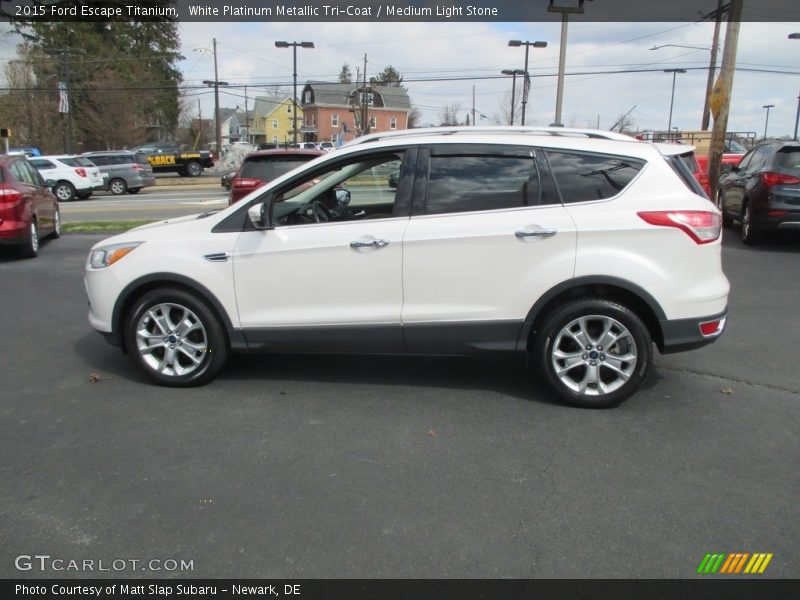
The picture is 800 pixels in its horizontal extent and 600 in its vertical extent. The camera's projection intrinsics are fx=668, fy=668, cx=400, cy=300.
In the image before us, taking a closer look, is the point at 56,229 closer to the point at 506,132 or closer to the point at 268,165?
the point at 268,165

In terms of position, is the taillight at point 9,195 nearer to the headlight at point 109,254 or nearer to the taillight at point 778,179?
the headlight at point 109,254

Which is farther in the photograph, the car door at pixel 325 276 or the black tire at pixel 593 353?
the car door at pixel 325 276

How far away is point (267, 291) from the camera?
4711 mm

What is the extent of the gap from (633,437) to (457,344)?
4.18ft

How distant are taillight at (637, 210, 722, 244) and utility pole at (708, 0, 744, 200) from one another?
11.0m

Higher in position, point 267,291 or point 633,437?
point 267,291

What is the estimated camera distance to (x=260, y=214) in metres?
4.69

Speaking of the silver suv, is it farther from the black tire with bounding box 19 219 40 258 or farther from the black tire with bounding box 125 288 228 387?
the black tire with bounding box 125 288 228 387

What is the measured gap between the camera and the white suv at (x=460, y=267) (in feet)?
14.4

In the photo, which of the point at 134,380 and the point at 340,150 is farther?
the point at 134,380

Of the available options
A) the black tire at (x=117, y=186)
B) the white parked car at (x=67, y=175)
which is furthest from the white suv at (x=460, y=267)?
the black tire at (x=117, y=186)

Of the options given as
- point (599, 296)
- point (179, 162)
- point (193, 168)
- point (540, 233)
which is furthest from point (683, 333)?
point (179, 162)
